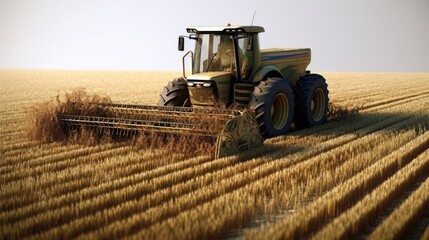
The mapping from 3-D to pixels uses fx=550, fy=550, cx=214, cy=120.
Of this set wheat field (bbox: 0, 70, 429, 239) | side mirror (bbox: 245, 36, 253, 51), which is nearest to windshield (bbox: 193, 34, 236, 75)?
side mirror (bbox: 245, 36, 253, 51)

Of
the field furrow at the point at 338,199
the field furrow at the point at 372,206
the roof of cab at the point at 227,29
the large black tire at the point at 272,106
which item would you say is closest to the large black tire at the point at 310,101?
the large black tire at the point at 272,106

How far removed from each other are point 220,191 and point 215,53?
4.28 meters

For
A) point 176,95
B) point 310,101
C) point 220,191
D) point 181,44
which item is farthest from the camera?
point 310,101

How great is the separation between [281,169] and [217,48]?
10.9ft

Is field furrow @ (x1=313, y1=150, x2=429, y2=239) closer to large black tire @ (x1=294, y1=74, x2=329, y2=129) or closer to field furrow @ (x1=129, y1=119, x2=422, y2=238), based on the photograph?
field furrow @ (x1=129, y1=119, x2=422, y2=238)

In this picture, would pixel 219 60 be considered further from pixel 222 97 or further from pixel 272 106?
pixel 272 106

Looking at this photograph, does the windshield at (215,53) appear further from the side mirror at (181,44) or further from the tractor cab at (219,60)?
the side mirror at (181,44)

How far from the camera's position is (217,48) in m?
9.47

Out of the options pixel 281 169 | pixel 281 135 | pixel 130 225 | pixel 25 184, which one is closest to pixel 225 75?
Answer: pixel 281 135

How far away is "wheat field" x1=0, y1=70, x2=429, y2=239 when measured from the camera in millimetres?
4559

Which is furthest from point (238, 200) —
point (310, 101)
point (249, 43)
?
point (310, 101)

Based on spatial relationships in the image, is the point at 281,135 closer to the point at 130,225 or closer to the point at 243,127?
the point at 243,127

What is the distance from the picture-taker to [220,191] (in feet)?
18.5

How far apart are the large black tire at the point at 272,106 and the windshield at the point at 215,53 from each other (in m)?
0.73
